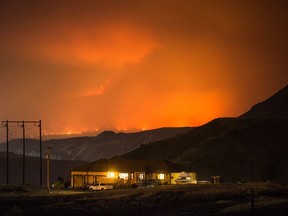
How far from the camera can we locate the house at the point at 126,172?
330ft

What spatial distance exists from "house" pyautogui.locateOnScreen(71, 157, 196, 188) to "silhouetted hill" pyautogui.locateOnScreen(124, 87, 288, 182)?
26.2 meters

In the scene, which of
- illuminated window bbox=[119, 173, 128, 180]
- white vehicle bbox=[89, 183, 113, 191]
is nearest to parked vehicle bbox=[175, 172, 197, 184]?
illuminated window bbox=[119, 173, 128, 180]

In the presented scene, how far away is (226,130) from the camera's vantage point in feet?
560

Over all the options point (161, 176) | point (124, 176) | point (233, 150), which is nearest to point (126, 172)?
point (124, 176)

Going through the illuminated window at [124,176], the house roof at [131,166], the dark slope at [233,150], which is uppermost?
the dark slope at [233,150]

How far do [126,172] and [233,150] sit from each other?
190 feet

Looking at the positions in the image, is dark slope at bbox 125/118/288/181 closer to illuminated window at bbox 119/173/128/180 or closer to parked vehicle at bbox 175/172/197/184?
illuminated window at bbox 119/173/128/180

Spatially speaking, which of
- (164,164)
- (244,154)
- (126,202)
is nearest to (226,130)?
(244,154)

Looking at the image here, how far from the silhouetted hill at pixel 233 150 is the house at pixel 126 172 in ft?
85.8

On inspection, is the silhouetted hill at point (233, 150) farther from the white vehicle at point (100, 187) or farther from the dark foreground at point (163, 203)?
the dark foreground at point (163, 203)

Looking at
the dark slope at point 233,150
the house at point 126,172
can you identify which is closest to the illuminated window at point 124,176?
the house at point 126,172

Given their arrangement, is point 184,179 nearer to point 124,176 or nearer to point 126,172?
point 126,172

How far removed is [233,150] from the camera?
151 meters

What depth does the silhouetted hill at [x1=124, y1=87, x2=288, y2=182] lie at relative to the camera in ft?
443
